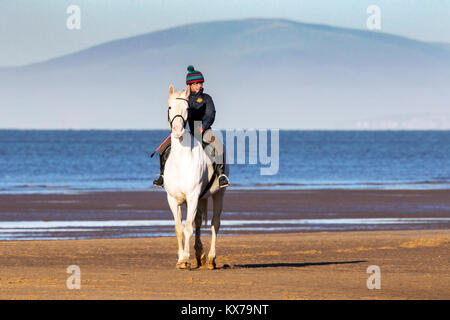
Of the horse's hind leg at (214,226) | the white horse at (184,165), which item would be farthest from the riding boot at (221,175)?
the horse's hind leg at (214,226)

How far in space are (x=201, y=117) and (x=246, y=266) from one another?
3.12 metres

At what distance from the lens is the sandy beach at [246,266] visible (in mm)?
13289

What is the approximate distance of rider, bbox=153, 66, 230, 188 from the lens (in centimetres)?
1544

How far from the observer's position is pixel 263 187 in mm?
46594

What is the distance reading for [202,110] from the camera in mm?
15555

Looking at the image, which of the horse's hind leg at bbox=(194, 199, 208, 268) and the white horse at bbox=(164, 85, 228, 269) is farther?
the horse's hind leg at bbox=(194, 199, 208, 268)

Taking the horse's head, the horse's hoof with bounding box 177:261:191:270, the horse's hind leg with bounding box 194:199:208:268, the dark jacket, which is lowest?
the horse's hoof with bounding box 177:261:191:270

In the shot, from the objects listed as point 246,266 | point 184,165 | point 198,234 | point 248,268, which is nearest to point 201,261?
point 198,234

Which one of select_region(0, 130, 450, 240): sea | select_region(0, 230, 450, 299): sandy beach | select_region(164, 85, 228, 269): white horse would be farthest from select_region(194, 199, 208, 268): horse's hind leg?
select_region(0, 130, 450, 240): sea

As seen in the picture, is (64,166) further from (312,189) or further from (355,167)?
(312,189)

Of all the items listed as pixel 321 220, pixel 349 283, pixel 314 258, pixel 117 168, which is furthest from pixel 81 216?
pixel 117 168

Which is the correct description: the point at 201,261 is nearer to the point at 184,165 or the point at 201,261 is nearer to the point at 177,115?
the point at 184,165

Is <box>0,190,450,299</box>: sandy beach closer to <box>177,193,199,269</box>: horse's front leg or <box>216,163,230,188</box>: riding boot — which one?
<box>177,193,199,269</box>: horse's front leg

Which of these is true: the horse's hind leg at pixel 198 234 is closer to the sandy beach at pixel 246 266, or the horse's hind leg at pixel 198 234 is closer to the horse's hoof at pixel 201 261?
the horse's hoof at pixel 201 261
